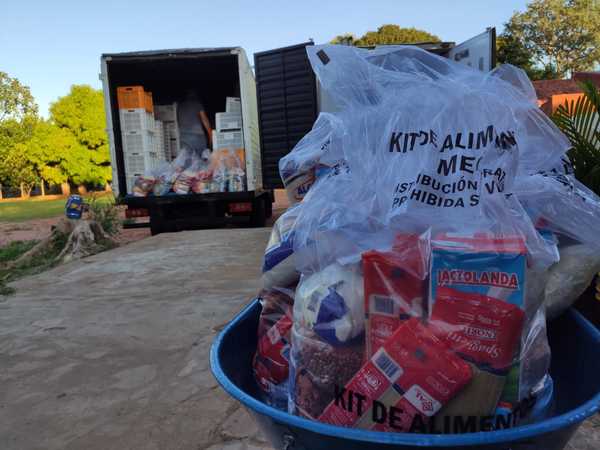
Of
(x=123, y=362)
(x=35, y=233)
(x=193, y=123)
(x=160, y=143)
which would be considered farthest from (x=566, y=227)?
(x=35, y=233)

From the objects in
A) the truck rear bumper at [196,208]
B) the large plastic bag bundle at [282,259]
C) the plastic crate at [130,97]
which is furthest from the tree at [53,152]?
the large plastic bag bundle at [282,259]

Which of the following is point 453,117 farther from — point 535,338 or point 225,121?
point 225,121

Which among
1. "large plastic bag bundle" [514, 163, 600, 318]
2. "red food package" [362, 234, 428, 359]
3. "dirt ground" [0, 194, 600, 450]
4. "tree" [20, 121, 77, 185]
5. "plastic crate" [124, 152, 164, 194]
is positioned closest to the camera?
"red food package" [362, 234, 428, 359]

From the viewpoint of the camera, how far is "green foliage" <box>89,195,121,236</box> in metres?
7.32

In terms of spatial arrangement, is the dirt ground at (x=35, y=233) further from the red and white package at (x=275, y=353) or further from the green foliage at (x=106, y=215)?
the red and white package at (x=275, y=353)

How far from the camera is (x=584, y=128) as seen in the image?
197cm

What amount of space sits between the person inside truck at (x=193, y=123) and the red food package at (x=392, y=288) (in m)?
8.16

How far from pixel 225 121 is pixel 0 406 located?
230 inches

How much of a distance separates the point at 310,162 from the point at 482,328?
70cm

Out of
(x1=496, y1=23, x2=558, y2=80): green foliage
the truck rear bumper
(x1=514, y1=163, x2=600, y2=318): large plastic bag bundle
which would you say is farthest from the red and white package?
(x1=496, y1=23, x2=558, y2=80): green foliage

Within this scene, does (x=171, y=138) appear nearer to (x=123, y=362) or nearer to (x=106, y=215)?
(x=106, y=215)

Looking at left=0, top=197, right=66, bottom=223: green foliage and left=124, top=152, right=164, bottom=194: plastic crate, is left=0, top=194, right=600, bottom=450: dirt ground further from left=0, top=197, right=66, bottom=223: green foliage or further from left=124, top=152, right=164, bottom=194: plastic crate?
left=0, top=197, right=66, bottom=223: green foliage

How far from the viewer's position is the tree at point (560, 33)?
22266mm

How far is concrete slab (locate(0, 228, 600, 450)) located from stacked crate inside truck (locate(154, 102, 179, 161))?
4.02m
